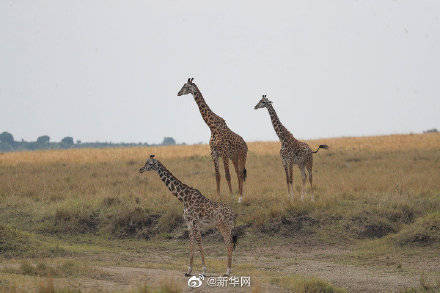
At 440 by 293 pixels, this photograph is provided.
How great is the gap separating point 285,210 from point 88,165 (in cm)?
1716

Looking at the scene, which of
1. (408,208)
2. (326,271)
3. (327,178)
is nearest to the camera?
(326,271)

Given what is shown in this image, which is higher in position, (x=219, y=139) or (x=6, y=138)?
(x=6, y=138)

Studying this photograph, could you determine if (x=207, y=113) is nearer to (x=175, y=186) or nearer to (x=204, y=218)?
(x=175, y=186)

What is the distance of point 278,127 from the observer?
1870 cm

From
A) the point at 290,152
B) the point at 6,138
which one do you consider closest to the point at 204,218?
the point at 290,152

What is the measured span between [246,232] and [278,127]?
12.0 ft

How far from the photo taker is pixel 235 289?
10117 millimetres

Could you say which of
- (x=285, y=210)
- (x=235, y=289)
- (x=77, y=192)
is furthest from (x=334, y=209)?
(x=77, y=192)

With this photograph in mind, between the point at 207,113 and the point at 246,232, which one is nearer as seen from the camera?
the point at 246,232

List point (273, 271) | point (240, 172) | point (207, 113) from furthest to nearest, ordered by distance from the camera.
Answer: point (240, 172)
point (207, 113)
point (273, 271)

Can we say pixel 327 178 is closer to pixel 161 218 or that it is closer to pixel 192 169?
pixel 192 169

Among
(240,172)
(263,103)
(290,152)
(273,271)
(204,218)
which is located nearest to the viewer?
(204,218)

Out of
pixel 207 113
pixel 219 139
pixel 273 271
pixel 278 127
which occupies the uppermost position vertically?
pixel 207 113

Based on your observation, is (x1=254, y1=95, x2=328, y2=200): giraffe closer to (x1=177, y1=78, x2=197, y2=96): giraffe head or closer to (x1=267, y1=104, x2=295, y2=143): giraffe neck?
(x1=267, y1=104, x2=295, y2=143): giraffe neck
